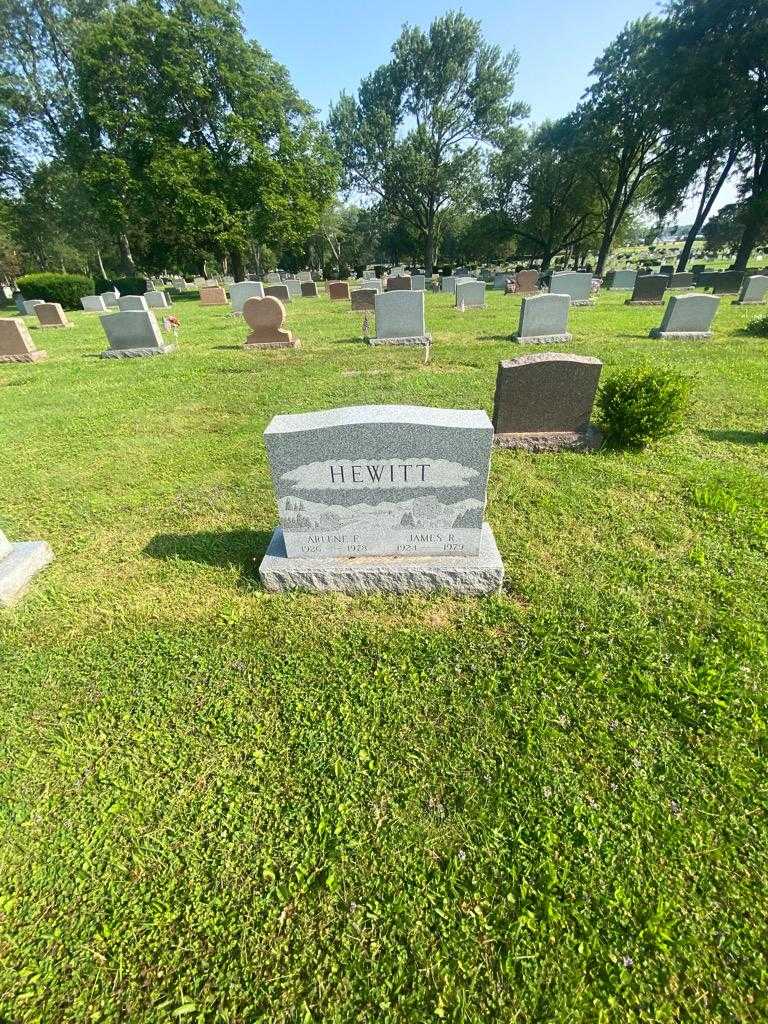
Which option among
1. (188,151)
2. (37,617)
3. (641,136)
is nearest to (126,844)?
(37,617)

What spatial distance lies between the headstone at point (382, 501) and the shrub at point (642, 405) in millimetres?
2797

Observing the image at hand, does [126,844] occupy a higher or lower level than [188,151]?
lower

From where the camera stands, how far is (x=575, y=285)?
17.3m

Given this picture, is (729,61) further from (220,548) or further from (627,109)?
(220,548)

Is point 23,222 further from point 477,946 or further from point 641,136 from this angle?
point 477,946

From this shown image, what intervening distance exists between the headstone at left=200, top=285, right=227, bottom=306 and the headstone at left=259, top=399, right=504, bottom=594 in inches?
935

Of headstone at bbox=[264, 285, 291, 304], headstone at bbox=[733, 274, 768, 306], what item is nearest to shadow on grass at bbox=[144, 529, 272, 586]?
headstone at bbox=[733, 274, 768, 306]

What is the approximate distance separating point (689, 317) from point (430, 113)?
3620 cm

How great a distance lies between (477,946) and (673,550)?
10.1ft

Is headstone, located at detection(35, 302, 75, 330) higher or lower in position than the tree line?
lower

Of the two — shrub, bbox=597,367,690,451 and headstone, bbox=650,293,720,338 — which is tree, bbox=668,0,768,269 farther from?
shrub, bbox=597,367,690,451

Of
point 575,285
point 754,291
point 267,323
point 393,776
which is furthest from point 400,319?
point 754,291

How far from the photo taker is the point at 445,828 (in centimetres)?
196

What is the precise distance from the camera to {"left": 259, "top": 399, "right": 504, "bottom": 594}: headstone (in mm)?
2783
